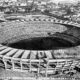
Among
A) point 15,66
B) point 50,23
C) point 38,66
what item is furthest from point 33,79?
point 50,23

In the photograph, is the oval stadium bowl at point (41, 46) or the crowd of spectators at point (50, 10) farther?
the crowd of spectators at point (50, 10)

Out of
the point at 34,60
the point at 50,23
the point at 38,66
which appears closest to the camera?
the point at 34,60

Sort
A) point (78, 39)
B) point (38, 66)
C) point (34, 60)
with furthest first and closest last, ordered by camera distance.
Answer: point (78, 39), point (38, 66), point (34, 60)

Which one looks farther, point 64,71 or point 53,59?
point 64,71

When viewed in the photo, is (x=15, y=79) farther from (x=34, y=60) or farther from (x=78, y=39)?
(x=78, y=39)

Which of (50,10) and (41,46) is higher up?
(50,10)

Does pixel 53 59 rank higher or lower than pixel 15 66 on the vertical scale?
higher

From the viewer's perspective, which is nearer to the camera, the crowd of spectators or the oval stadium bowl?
the oval stadium bowl

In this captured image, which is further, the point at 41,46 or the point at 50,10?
the point at 50,10
